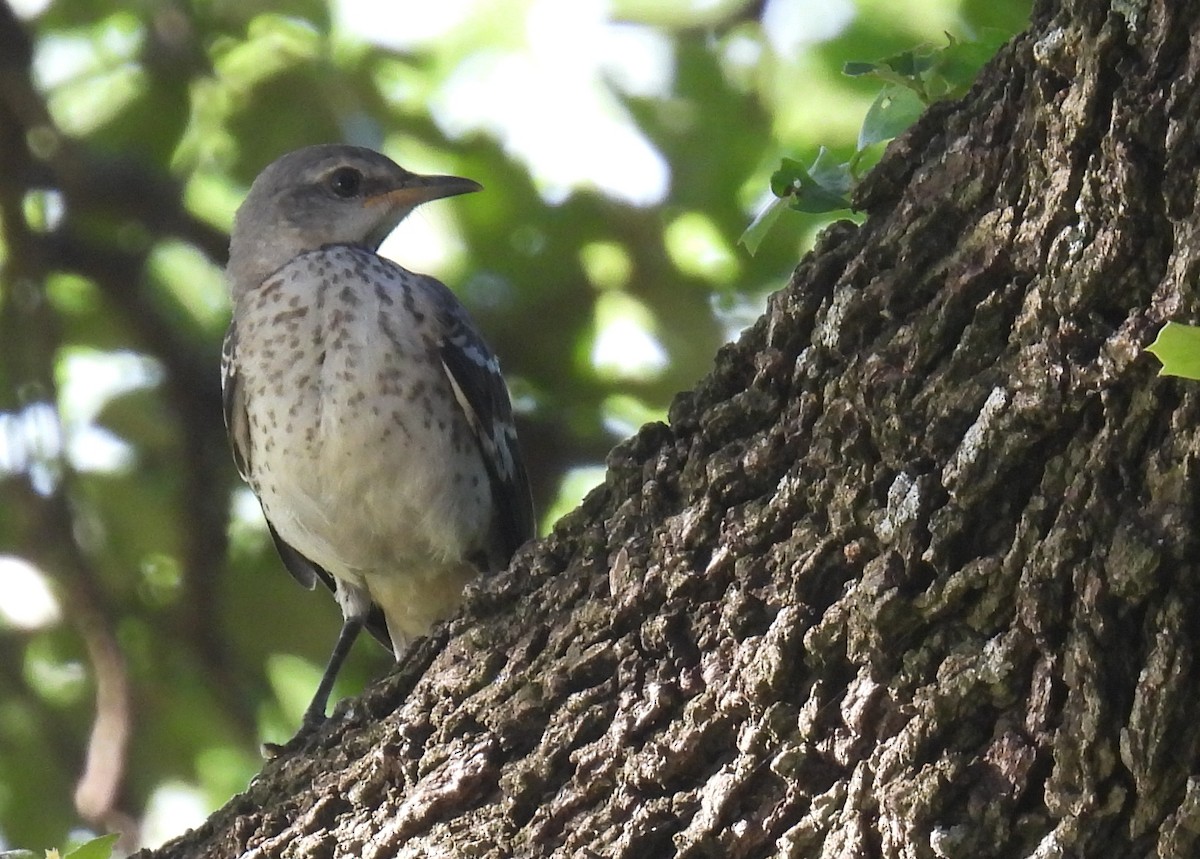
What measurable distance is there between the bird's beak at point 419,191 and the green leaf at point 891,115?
8.53 ft

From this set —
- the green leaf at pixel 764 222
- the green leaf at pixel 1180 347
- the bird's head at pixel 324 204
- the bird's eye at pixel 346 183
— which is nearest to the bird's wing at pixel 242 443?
the bird's head at pixel 324 204

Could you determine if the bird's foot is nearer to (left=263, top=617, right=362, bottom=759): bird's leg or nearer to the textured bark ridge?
(left=263, top=617, right=362, bottom=759): bird's leg

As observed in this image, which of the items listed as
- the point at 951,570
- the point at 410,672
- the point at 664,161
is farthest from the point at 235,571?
the point at 951,570

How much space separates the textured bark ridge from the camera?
1.94m

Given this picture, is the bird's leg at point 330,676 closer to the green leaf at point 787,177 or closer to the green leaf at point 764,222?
the green leaf at point 764,222

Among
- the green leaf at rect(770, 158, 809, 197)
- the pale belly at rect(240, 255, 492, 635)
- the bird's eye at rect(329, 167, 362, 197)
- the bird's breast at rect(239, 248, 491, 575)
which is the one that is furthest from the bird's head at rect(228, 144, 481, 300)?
the green leaf at rect(770, 158, 809, 197)

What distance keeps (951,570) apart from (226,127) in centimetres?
434

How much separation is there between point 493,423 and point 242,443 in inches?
31.8

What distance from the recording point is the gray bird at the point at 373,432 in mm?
4418

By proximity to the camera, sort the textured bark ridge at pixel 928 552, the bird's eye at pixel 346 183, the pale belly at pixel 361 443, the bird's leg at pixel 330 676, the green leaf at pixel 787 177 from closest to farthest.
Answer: the textured bark ridge at pixel 928 552, the green leaf at pixel 787 177, the pale belly at pixel 361 443, the bird's leg at pixel 330 676, the bird's eye at pixel 346 183

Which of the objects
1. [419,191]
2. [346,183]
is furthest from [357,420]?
[346,183]

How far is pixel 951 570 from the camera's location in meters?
2.13

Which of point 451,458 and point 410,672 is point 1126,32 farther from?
point 451,458

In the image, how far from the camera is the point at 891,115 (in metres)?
2.69
